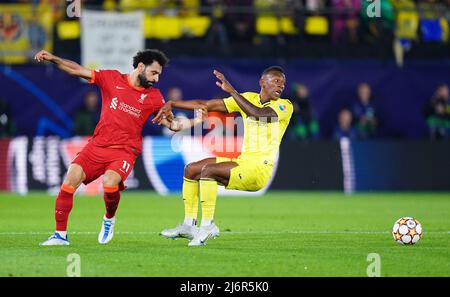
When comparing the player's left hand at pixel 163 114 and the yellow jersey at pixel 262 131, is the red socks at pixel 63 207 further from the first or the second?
the yellow jersey at pixel 262 131

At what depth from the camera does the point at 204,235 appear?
1303 cm

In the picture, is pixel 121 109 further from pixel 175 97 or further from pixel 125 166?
pixel 175 97

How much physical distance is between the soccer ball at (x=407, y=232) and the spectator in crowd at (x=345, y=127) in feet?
37.3

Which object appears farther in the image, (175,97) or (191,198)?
(175,97)

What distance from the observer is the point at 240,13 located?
2511cm

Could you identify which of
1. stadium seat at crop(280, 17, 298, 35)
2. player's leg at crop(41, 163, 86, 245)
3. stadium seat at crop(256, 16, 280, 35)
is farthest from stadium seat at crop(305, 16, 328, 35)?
player's leg at crop(41, 163, 86, 245)

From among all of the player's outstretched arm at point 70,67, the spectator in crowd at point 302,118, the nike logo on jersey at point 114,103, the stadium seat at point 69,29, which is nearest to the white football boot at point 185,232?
the nike logo on jersey at point 114,103

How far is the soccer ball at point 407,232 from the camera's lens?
13.3 metres

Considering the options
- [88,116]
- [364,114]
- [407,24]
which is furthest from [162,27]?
[407,24]

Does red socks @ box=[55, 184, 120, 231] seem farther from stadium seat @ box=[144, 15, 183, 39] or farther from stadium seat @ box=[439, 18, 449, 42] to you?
stadium seat @ box=[439, 18, 449, 42]

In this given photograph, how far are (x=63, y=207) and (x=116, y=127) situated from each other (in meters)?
1.21
